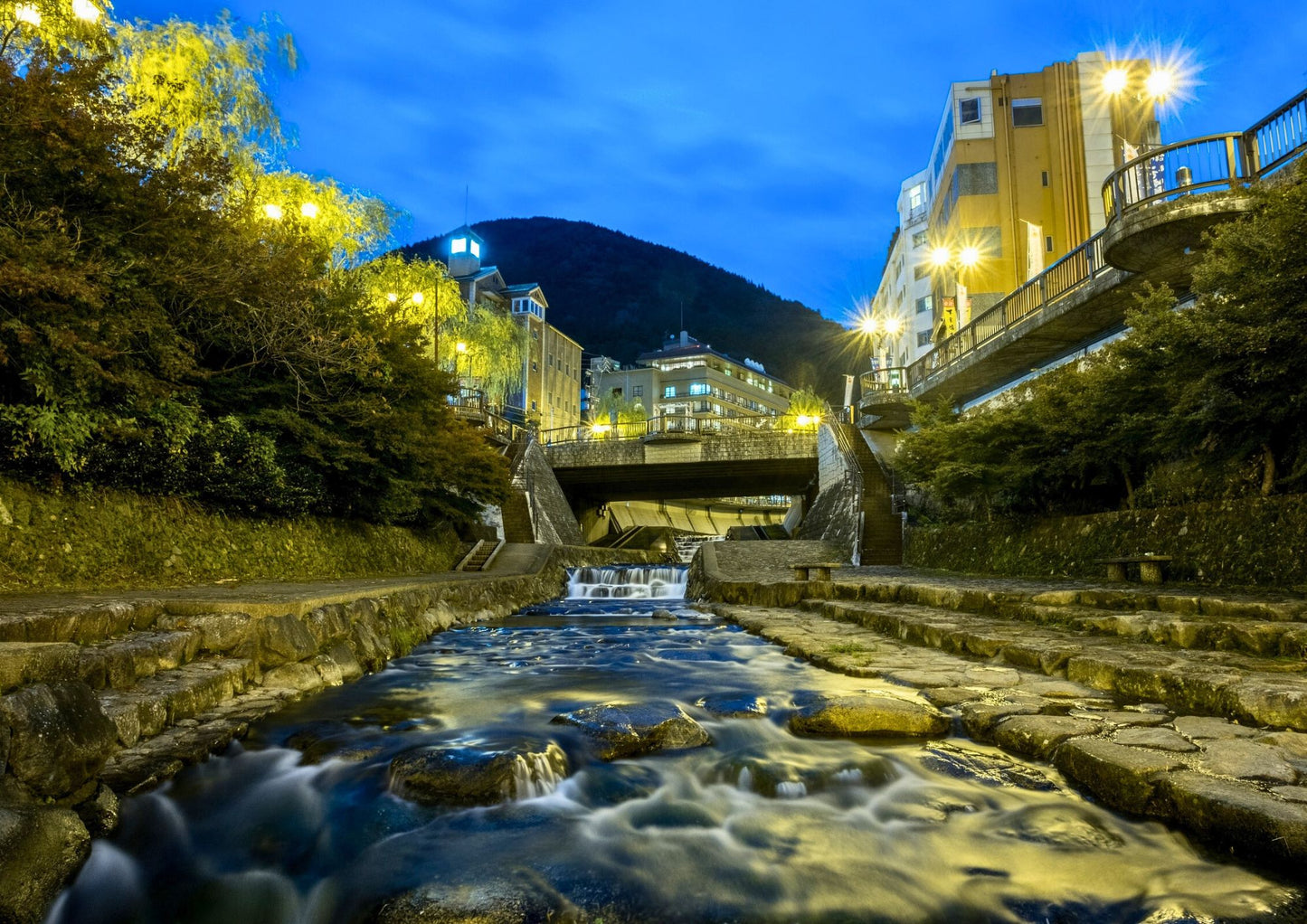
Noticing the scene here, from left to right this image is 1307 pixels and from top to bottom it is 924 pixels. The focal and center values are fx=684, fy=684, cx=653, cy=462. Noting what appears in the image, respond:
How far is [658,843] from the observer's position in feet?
11.4

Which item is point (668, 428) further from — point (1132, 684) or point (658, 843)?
point (658, 843)

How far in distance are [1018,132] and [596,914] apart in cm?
3850

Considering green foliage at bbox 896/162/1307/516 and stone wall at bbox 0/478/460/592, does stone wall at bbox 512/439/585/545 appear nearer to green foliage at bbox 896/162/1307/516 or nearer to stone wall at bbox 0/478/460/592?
stone wall at bbox 0/478/460/592

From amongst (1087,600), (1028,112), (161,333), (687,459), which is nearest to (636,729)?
(1087,600)

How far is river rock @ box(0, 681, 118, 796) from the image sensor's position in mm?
3091

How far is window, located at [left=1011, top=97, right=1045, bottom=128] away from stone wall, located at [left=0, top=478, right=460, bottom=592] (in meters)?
34.8

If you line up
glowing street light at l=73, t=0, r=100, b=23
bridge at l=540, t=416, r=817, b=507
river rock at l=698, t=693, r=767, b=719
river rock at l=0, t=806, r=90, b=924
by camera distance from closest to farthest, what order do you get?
river rock at l=0, t=806, r=90, b=924 → river rock at l=698, t=693, r=767, b=719 → glowing street light at l=73, t=0, r=100, b=23 → bridge at l=540, t=416, r=817, b=507

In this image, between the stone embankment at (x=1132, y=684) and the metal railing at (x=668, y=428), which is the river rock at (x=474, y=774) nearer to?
the stone embankment at (x=1132, y=684)

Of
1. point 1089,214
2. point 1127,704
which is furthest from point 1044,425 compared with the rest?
point 1089,214

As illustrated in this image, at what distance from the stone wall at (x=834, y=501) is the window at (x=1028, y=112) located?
1750 centimetres

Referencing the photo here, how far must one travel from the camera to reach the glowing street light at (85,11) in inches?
451

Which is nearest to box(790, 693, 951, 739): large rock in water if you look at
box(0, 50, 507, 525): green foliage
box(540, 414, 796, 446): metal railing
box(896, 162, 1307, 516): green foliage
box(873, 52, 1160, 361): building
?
box(896, 162, 1307, 516): green foliage

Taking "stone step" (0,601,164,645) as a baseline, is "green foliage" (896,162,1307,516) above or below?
above

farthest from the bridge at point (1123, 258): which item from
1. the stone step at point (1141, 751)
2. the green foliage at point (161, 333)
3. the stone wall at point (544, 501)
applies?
the stone wall at point (544, 501)
